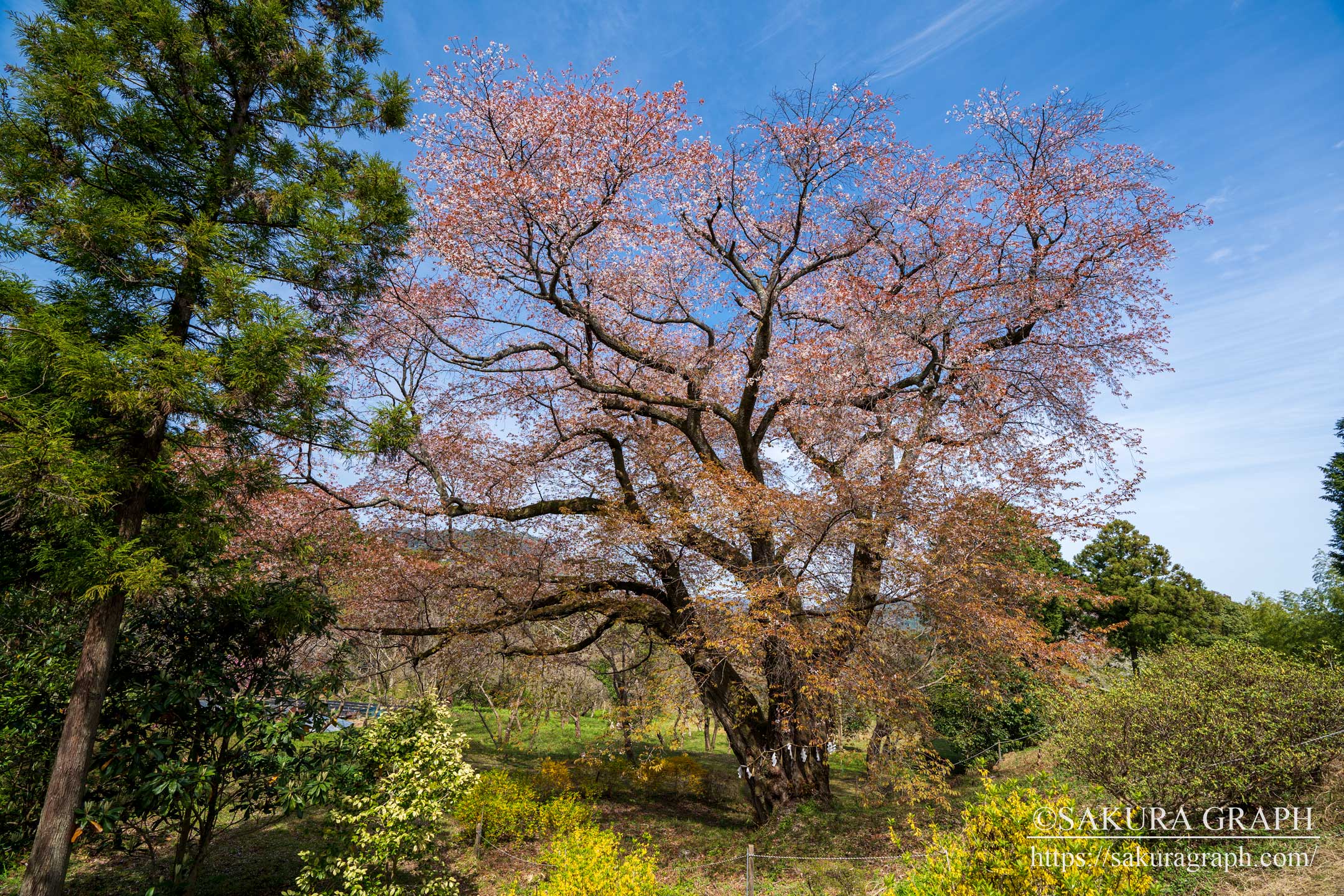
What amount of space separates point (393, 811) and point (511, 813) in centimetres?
331

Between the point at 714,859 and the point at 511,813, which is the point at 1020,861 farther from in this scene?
the point at 511,813

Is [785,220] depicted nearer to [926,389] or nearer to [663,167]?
[663,167]

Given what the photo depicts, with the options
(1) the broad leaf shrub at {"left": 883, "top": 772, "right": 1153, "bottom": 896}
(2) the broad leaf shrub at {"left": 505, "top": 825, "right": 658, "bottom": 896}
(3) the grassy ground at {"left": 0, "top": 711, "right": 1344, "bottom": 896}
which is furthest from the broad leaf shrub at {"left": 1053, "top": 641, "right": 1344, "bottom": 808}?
(2) the broad leaf shrub at {"left": 505, "top": 825, "right": 658, "bottom": 896}

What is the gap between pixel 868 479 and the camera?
8.62 m

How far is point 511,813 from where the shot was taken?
928 cm

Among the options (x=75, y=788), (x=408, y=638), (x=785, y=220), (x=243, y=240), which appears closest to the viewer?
(x=75, y=788)

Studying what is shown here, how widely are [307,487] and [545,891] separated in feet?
24.8

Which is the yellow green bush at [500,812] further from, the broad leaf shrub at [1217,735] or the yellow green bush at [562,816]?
the broad leaf shrub at [1217,735]

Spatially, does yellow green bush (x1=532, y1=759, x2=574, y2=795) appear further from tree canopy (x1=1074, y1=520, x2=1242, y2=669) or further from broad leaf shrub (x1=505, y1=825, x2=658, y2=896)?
tree canopy (x1=1074, y1=520, x2=1242, y2=669)

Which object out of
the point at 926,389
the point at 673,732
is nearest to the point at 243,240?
the point at 673,732

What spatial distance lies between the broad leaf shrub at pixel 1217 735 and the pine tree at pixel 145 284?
8.58 m

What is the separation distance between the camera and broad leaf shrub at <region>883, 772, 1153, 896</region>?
359 centimetres

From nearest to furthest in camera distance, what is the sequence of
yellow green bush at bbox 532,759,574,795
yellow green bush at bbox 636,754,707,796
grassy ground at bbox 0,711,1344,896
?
grassy ground at bbox 0,711,1344,896
yellow green bush at bbox 532,759,574,795
yellow green bush at bbox 636,754,707,796

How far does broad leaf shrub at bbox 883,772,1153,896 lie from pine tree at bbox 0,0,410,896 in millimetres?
6636
